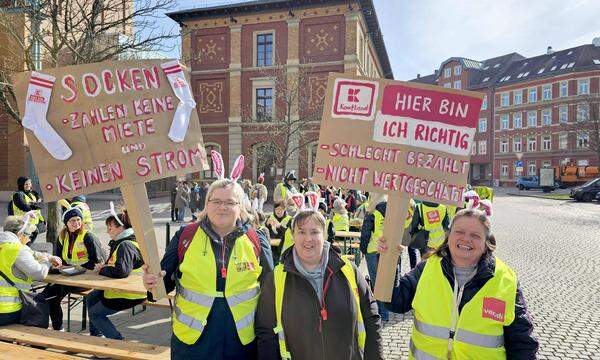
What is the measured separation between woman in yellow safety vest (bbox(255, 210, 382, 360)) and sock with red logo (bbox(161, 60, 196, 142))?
3.45 feet

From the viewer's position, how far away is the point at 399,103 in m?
2.77

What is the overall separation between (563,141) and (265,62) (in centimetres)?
3874

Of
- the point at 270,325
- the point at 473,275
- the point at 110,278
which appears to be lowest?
the point at 110,278

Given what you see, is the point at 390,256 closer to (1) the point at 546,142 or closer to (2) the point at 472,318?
(2) the point at 472,318

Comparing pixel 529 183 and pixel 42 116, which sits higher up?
pixel 42 116

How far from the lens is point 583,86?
1857 inches

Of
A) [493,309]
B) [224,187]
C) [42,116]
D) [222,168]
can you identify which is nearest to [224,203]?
[224,187]

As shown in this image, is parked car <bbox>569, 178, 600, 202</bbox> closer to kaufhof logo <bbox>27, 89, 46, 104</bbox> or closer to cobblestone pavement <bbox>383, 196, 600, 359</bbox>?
cobblestone pavement <bbox>383, 196, 600, 359</bbox>

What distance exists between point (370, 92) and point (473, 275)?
1323 millimetres

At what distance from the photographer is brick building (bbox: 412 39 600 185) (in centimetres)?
4656

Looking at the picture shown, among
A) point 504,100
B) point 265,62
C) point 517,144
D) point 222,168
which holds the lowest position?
point 222,168

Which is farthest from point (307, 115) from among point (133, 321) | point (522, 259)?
point (133, 321)

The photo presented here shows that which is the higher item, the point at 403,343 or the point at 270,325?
the point at 270,325

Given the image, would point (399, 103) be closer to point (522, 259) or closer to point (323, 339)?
point (323, 339)
